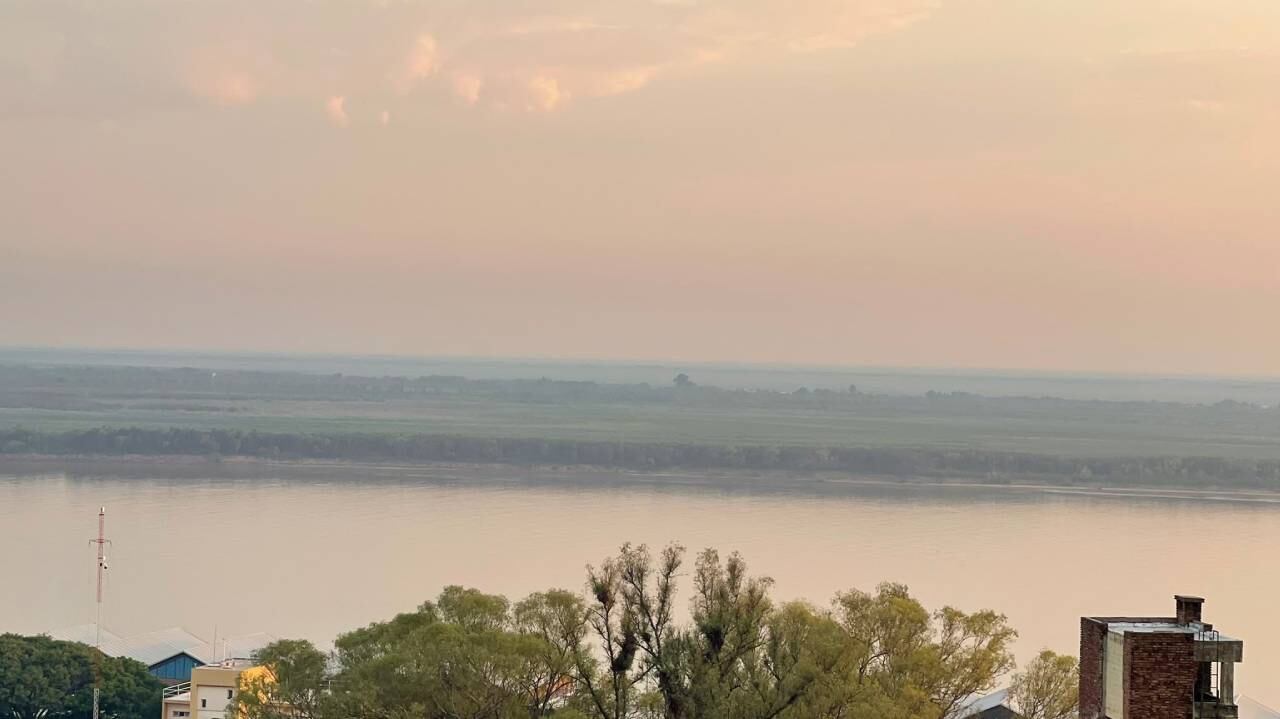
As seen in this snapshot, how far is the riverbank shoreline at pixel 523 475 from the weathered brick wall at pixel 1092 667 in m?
41.0

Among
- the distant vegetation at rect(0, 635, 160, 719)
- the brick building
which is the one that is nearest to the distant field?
the distant vegetation at rect(0, 635, 160, 719)

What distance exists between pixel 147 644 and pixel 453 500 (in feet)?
69.5

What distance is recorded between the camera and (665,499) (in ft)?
141

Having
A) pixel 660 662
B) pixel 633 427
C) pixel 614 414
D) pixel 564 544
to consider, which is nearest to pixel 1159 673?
pixel 660 662

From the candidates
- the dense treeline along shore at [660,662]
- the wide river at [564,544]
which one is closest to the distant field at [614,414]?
the wide river at [564,544]

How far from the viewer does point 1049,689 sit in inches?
440

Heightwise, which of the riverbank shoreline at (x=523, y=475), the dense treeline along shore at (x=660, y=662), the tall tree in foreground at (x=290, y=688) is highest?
the dense treeline along shore at (x=660, y=662)

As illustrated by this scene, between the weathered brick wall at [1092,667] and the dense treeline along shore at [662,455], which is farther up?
the weathered brick wall at [1092,667]

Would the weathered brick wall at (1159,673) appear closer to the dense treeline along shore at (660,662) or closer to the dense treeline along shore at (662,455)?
the dense treeline along shore at (660,662)

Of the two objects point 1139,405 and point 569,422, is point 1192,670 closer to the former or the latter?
point 569,422

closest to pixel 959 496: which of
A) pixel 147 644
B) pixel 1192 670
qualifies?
pixel 147 644

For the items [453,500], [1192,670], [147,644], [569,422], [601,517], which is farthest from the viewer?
[569,422]

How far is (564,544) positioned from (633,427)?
39.5 meters

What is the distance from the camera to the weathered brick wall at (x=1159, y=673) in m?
5.82
